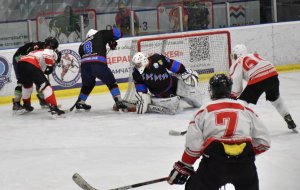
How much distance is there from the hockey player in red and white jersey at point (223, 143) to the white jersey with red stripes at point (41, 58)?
472 cm

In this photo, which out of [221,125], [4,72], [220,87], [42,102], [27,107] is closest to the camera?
[221,125]

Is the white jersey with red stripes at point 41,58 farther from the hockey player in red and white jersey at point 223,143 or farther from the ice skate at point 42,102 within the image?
the hockey player in red and white jersey at point 223,143

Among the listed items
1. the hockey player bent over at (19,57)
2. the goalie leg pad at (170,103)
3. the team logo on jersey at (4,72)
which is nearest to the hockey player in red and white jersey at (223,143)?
the goalie leg pad at (170,103)

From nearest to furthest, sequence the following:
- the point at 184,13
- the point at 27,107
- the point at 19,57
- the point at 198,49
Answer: the point at 27,107 → the point at 19,57 → the point at 198,49 → the point at 184,13

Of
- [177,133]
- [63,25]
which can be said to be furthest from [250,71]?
[63,25]

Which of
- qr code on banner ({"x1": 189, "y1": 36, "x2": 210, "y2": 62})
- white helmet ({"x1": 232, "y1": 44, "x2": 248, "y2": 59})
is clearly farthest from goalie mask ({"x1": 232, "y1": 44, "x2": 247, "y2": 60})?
qr code on banner ({"x1": 189, "y1": 36, "x2": 210, "y2": 62})

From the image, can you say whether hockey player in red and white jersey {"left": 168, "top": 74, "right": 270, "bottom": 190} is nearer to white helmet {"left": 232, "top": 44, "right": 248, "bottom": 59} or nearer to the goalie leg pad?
white helmet {"left": 232, "top": 44, "right": 248, "bottom": 59}

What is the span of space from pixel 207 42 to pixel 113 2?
5.24 feet

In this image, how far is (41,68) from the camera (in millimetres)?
8188

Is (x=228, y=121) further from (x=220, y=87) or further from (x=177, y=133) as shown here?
(x=177, y=133)

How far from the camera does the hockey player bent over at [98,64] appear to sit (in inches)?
320

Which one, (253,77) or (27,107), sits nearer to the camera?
(253,77)

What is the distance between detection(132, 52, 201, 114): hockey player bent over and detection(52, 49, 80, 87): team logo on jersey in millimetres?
1920

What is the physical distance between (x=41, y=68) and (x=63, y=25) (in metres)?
1.86
